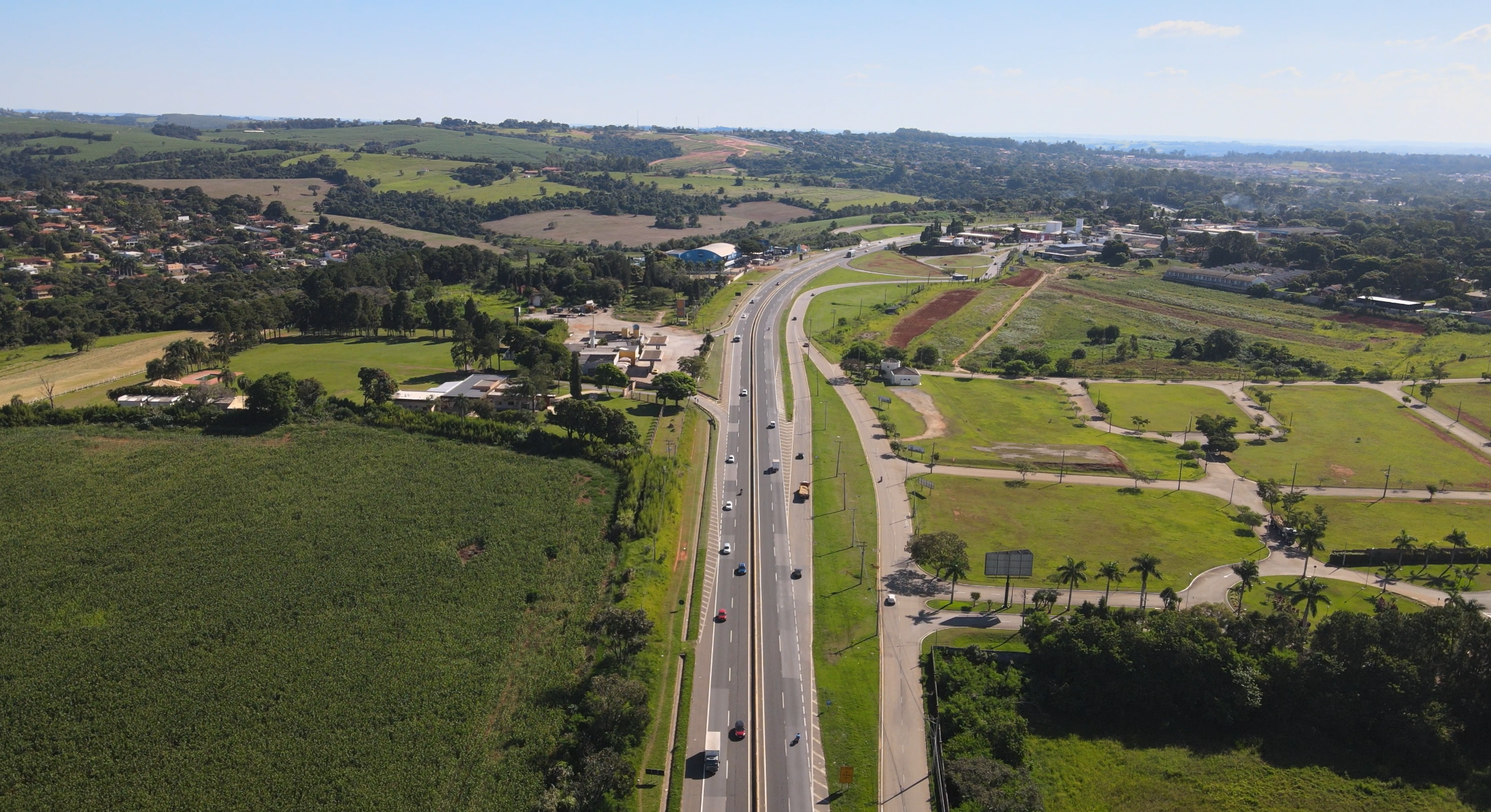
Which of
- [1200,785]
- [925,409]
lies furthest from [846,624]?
[925,409]

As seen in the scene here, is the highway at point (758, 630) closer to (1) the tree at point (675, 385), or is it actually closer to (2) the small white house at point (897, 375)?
(1) the tree at point (675, 385)

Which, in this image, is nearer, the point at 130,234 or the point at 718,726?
the point at 718,726

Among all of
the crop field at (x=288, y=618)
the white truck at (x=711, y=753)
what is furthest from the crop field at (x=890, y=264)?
the white truck at (x=711, y=753)

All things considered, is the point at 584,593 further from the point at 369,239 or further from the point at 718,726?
the point at 369,239

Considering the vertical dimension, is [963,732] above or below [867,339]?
below

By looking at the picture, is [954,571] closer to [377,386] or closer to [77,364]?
[377,386]

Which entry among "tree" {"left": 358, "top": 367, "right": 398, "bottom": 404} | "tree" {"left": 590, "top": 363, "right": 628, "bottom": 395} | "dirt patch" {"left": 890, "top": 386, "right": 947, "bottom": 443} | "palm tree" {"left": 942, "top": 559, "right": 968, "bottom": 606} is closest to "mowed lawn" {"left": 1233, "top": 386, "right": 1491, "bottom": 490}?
"dirt patch" {"left": 890, "top": 386, "right": 947, "bottom": 443}

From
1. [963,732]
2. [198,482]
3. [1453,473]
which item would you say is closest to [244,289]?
[198,482]
